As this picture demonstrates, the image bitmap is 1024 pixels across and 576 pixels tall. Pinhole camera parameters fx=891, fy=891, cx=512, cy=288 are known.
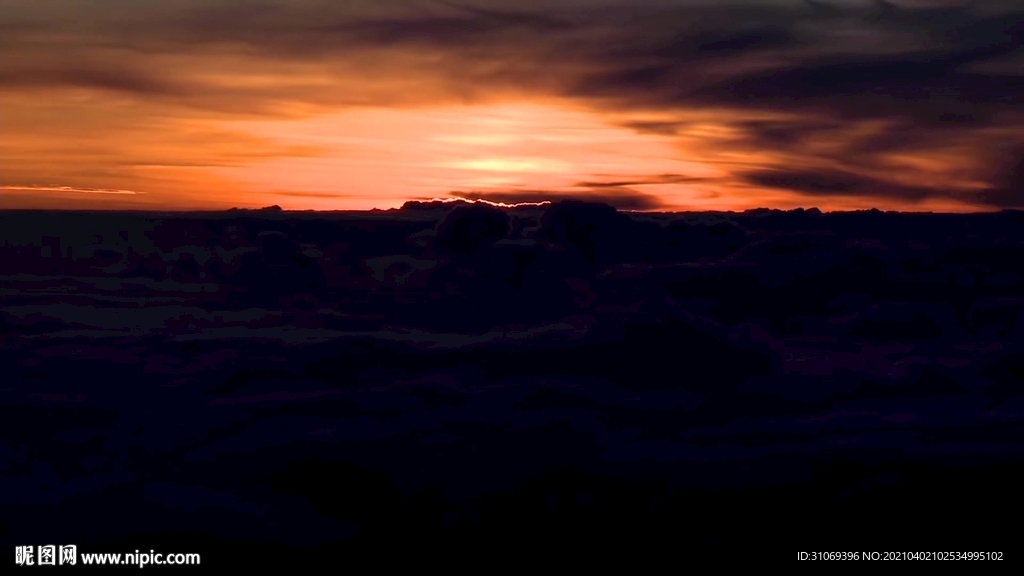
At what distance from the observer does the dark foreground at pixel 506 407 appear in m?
7.20

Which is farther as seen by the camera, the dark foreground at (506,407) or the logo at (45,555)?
the dark foreground at (506,407)

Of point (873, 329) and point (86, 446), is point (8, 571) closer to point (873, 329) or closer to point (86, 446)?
point (86, 446)

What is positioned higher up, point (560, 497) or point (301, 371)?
point (301, 371)

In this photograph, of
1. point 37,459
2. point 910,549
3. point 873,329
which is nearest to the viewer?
point 910,549

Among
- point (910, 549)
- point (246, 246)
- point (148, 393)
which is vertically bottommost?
point (910, 549)

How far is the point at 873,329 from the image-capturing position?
14.7 meters

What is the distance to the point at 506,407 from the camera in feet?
31.8

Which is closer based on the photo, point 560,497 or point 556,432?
point 560,497

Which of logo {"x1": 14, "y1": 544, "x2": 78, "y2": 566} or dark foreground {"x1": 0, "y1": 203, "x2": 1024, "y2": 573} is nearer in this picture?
logo {"x1": 14, "y1": 544, "x2": 78, "y2": 566}

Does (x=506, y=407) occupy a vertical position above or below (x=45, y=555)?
above

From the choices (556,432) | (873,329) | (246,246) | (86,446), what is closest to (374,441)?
(556,432)

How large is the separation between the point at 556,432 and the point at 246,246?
13170 millimetres

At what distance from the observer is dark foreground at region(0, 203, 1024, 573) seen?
7.20 meters

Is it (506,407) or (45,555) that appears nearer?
(45,555)
